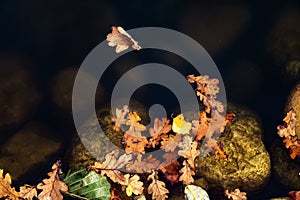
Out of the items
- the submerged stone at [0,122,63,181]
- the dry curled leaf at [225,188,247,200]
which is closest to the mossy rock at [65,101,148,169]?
the submerged stone at [0,122,63,181]

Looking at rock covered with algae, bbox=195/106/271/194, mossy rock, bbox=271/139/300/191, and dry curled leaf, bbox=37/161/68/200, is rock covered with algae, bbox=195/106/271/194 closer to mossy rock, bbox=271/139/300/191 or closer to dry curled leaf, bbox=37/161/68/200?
mossy rock, bbox=271/139/300/191

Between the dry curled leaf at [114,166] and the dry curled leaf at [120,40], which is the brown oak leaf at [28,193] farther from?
the dry curled leaf at [120,40]

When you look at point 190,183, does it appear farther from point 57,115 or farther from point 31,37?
point 31,37

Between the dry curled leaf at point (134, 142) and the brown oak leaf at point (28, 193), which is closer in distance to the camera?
the brown oak leaf at point (28, 193)

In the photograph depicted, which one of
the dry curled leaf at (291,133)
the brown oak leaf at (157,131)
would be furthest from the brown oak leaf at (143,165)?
the dry curled leaf at (291,133)

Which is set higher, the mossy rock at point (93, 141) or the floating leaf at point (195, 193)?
the mossy rock at point (93, 141)
